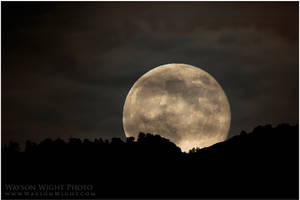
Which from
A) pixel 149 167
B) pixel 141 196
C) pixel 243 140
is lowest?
pixel 141 196

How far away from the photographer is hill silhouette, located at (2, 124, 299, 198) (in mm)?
73000

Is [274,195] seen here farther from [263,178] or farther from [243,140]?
[243,140]

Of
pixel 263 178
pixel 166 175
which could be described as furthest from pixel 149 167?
pixel 263 178

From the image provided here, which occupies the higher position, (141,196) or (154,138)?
(154,138)

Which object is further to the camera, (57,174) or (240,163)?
(57,174)

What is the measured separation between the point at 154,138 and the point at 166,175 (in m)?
9.93

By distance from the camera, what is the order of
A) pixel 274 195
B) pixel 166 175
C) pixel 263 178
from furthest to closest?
1. pixel 166 175
2. pixel 263 178
3. pixel 274 195

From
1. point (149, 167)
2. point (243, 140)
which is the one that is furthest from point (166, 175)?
point (243, 140)

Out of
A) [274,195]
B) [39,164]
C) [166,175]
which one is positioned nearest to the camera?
[274,195]

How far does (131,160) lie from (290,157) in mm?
37624

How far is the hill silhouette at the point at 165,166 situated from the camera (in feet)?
240

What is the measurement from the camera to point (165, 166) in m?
88.9

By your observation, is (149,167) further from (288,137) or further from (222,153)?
(288,137)

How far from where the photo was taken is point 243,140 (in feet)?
281
